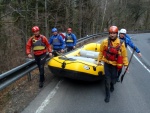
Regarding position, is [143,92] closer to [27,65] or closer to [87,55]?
[87,55]

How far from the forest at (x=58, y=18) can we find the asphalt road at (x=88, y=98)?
21.4 feet

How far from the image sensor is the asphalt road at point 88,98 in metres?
5.05

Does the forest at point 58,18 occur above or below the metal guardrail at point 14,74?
above

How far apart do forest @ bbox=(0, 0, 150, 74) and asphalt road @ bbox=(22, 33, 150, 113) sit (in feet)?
21.4

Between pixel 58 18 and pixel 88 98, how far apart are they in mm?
16336

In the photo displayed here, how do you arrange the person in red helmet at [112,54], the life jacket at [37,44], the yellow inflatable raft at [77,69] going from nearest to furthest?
the person in red helmet at [112,54] < the yellow inflatable raft at [77,69] < the life jacket at [37,44]

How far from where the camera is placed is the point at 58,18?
21141 millimetres

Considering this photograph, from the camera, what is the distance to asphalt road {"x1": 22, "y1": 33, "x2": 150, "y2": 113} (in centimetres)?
505

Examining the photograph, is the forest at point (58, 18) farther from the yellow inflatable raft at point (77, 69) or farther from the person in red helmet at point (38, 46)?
the yellow inflatable raft at point (77, 69)

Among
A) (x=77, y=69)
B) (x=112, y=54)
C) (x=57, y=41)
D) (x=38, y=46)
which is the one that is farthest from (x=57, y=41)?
(x=112, y=54)

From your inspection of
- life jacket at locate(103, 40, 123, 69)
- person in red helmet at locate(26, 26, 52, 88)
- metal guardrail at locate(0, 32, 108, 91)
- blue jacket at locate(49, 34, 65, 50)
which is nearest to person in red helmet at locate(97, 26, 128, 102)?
life jacket at locate(103, 40, 123, 69)

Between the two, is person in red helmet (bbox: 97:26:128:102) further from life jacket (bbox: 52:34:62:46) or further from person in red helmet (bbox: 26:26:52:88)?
life jacket (bbox: 52:34:62:46)

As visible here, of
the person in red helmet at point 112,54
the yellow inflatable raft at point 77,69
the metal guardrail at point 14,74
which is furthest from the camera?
the yellow inflatable raft at point 77,69

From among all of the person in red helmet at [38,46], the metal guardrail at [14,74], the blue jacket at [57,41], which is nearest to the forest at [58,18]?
the blue jacket at [57,41]
